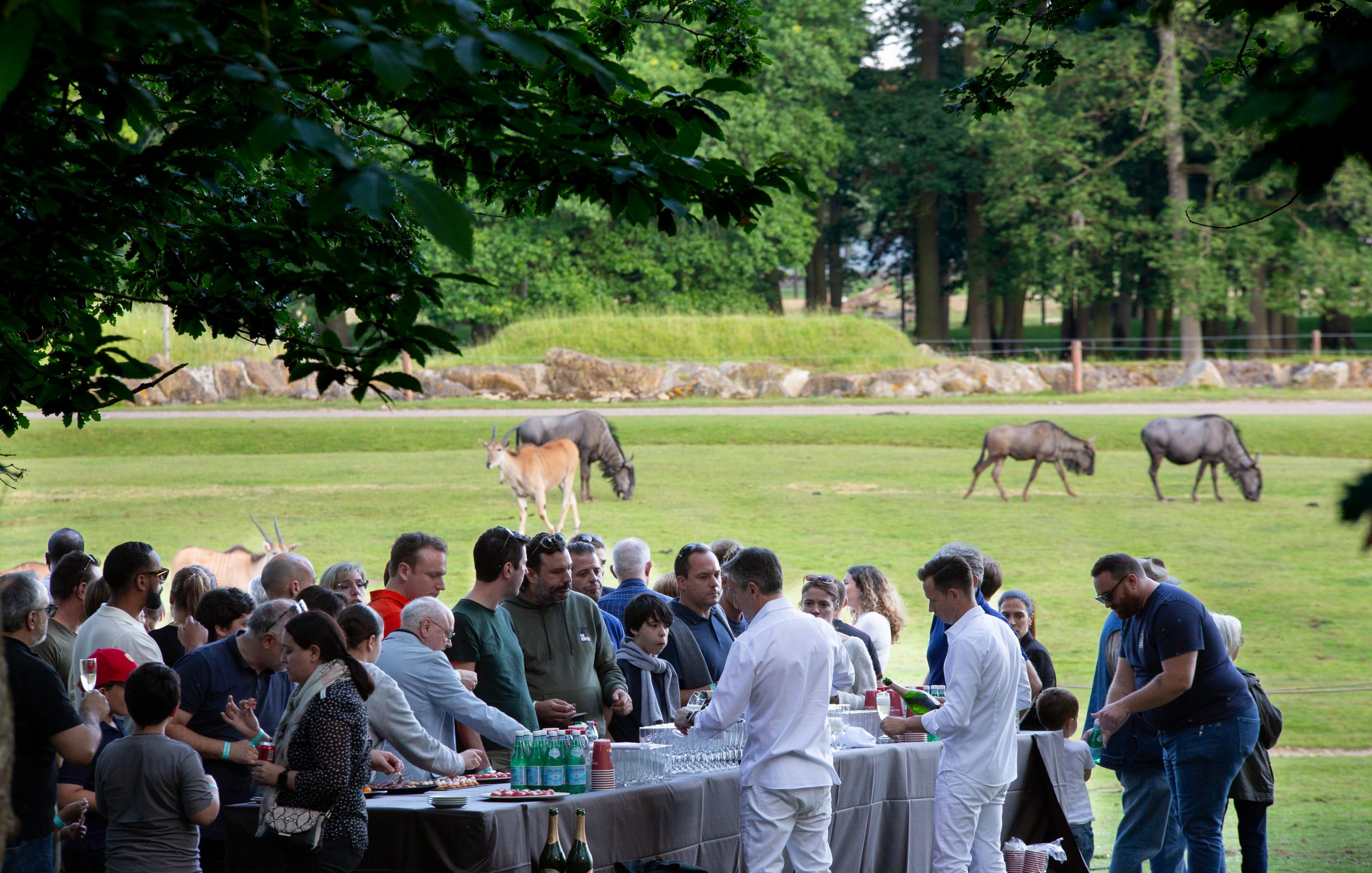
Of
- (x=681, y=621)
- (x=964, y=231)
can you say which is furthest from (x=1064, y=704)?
(x=964, y=231)

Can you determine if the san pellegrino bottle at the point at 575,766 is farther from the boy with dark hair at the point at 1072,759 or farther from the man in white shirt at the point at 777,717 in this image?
the boy with dark hair at the point at 1072,759

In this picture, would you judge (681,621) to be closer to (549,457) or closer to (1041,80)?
(1041,80)

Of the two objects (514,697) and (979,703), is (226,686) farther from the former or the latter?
(979,703)

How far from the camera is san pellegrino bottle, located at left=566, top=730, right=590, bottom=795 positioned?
223 inches

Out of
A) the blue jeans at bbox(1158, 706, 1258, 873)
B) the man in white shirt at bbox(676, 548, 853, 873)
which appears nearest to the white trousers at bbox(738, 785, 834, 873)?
the man in white shirt at bbox(676, 548, 853, 873)

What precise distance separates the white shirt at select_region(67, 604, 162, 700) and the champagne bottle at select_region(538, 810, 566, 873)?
217cm

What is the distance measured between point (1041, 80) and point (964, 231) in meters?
44.0

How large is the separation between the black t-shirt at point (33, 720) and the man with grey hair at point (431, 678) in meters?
1.43

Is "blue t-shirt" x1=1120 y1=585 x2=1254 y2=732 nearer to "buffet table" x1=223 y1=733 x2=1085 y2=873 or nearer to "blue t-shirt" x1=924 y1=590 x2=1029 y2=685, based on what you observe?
"buffet table" x1=223 y1=733 x2=1085 y2=873

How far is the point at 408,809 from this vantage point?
5254mm

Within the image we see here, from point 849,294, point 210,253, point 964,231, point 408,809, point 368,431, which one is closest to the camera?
point 210,253

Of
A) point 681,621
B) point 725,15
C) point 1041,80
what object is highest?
point 725,15

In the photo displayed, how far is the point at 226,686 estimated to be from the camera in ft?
18.9

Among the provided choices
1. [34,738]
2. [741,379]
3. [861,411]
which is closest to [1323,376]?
[861,411]
